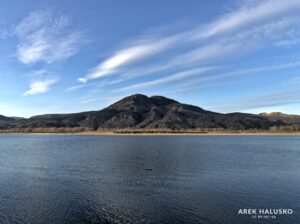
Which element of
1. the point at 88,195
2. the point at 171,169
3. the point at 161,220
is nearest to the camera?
the point at 161,220

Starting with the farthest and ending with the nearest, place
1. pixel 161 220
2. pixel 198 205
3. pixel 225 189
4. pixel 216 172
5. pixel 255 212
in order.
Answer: pixel 216 172
pixel 225 189
pixel 198 205
pixel 255 212
pixel 161 220

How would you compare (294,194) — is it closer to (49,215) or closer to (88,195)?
(88,195)

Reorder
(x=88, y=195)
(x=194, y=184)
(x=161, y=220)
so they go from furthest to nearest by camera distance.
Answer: (x=194, y=184) → (x=88, y=195) → (x=161, y=220)

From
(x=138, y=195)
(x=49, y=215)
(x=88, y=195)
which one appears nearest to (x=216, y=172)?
(x=138, y=195)

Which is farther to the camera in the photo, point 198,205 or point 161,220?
point 198,205

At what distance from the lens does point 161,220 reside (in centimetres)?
2739

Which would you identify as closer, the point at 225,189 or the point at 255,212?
the point at 255,212

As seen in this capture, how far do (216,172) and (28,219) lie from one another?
32.9 metres

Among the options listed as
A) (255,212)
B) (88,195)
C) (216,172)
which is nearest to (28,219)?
(88,195)

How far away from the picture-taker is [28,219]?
27766 mm

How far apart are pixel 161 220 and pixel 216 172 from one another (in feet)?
86.6

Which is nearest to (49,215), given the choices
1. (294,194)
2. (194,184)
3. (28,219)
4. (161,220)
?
(28,219)

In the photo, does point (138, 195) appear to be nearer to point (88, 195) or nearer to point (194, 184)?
point (88, 195)

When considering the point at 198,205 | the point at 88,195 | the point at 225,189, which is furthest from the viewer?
the point at 225,189
